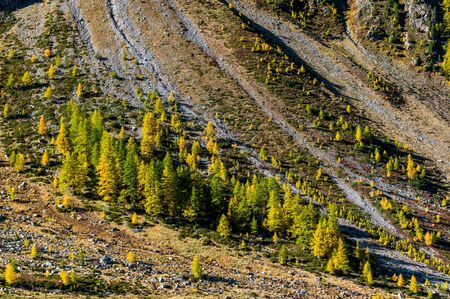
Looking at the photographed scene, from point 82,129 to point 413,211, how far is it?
182ft

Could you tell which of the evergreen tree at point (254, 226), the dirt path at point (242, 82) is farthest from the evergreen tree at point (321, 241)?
the dirt path at point (242, 82)

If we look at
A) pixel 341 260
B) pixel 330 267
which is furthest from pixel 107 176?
pixel 341 260

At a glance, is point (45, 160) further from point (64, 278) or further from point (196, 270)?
point (64, 278)

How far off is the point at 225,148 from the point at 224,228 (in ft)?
79.5

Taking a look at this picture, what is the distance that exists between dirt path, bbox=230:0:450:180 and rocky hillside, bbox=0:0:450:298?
517 mm

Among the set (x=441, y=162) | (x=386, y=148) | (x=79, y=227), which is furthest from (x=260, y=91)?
(x=79, y=227)

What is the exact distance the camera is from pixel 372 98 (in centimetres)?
11519

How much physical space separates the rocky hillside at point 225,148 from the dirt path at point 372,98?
1.70ft

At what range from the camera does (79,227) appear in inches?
2638

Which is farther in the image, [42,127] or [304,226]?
[42,127]

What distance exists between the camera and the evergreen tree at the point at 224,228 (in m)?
69.8

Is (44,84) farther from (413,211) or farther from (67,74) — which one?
(413,211)

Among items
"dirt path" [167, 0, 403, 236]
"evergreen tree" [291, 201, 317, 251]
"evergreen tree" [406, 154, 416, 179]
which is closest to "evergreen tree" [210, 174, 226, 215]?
"evergreen tree" [291, 201, 317, 251]

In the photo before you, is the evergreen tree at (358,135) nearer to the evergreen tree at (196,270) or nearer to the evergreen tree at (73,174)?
the evergreen tree at (73,174)
